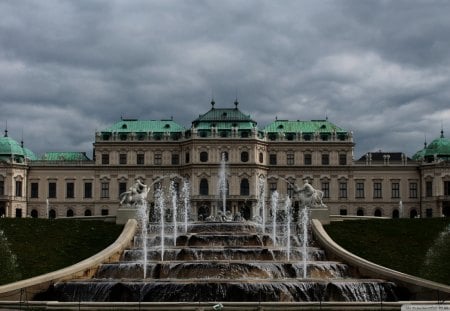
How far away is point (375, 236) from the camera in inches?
2164

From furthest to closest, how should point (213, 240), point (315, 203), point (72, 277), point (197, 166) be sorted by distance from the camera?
1. point (197, 166)
2. point (315, 203)
3. point (213, 240)
4. point (72, 277)

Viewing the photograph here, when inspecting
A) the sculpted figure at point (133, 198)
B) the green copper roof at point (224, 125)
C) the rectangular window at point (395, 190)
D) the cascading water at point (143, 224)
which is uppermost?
the green copper roof at point (224, 125)

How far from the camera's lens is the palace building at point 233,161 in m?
102

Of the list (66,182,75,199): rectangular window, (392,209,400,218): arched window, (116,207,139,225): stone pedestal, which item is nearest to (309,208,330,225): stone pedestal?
(116,207,139,225): stone pedestal

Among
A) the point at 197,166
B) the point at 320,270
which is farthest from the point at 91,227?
the point at 197,166

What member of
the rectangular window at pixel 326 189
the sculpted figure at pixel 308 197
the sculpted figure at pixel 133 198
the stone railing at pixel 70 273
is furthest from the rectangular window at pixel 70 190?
the sculpted figure at pixel 308 197

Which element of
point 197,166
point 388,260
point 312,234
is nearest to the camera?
point 388,260

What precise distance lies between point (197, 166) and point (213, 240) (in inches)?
1904

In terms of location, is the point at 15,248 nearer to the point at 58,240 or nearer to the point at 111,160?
the point at 58,240

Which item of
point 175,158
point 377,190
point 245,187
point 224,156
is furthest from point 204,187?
point 377,190

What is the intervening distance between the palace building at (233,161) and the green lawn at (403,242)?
43.1m

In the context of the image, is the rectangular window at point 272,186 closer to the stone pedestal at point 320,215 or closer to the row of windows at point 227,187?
the row of windows at point 227,187

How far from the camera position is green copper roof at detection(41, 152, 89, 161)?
110 m

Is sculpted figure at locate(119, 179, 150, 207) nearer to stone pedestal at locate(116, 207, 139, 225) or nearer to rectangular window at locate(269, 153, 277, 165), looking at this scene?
stone pedestal at locate(116, 207, 139, 225)
